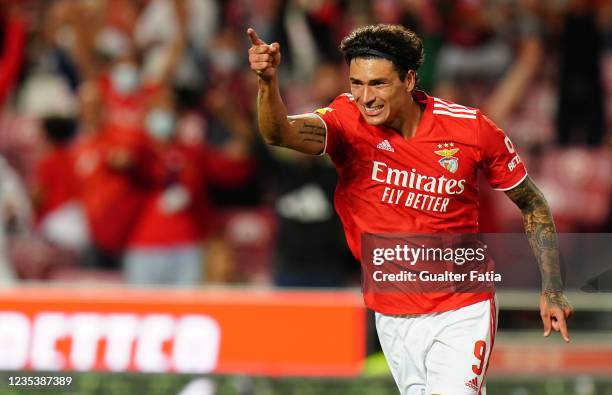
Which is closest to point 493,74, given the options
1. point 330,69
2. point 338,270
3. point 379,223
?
point 330,69

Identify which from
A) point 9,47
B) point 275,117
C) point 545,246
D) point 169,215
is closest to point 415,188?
point 545,246

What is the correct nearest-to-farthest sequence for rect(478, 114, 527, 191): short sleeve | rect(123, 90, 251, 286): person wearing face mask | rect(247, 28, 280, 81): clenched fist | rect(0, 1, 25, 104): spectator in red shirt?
rect(247, 28, 280, 81): clenched fist, rect(478, 114, 527, 191): short sleeve, rect(123, 90, 251, 286): person wearing face mask, rect(0, 1, 25, 104): spectator in red shirt

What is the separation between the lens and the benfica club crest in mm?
5566

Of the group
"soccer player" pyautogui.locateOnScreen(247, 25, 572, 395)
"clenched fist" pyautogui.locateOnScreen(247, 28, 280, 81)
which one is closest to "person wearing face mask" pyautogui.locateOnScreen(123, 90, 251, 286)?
"soccer player" pyautogui.locateOnScreen(247, 25, 572, 395)

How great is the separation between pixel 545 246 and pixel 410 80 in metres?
0.98

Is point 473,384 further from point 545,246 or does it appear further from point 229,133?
point 229,133

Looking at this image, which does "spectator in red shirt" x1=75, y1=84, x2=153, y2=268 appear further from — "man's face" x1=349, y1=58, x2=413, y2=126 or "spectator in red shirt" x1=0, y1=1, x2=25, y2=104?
"man's face" x1=349, y1=58, x2=413, y2=126

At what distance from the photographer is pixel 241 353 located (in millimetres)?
9102

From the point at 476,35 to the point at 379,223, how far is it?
588cm

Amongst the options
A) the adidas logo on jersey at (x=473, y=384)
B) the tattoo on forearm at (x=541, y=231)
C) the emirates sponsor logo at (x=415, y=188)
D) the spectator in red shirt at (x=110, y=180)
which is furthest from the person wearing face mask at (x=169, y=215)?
the adidas logo on jersey at (x=473, y=384)

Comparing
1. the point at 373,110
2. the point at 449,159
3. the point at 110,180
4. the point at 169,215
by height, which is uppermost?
the point at 373,110

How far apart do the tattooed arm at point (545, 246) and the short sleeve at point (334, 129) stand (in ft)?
2.70

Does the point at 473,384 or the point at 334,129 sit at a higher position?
the point at 334,129

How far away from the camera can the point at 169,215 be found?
10281 mm
